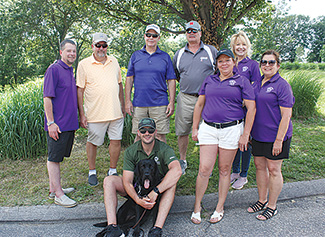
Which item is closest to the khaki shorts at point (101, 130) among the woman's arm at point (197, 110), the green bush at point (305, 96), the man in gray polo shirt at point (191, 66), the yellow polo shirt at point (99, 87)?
the yellow polo shirt at point (99, 87)

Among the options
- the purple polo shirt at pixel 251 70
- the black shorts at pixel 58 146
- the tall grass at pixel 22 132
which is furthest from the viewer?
the tall grass at pixel 22 132

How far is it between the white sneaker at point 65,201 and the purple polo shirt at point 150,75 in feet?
5.26

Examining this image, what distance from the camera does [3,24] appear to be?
20.1 metres

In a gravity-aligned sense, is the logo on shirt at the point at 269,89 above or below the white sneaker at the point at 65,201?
above

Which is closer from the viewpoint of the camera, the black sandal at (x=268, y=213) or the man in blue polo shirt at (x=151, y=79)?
the black sandal at (x=268, y=213)

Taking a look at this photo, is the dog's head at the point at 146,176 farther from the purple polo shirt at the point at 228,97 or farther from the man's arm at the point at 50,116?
the man's arm at the point at 50,116

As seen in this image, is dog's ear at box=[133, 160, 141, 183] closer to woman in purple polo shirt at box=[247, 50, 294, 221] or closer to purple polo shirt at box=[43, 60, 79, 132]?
purple polo shirt at box=[43, 60, 79, 132]

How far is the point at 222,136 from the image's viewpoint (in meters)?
2.98

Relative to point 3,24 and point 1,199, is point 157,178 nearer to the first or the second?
point 1,199

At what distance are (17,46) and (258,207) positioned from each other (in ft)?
79.6

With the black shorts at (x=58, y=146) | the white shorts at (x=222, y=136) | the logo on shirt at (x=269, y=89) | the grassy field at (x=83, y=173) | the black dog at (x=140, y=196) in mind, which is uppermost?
the logo on shirt at (x=269, y=89)

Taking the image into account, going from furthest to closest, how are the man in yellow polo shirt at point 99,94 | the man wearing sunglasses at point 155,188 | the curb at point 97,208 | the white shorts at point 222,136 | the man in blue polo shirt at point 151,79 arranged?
1. the man in blue polo shirt at point 151,79
2. the man in yellow polo shirt at point 99,94
3. the curb at point 97,208
4. the white shorts at point 222,136
5. the man wearing sunglasses at point 155,188

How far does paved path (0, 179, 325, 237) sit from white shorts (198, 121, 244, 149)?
941mm

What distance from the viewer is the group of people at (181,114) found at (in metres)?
2.93
